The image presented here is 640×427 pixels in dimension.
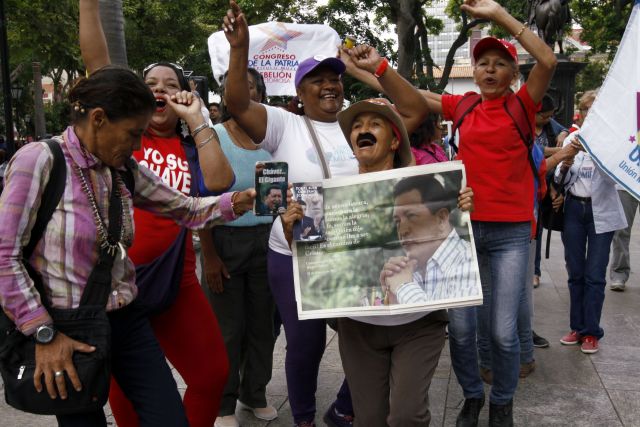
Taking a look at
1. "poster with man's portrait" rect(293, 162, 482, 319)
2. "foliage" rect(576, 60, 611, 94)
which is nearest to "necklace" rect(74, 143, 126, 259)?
"poster with man's portrait" rect(293, 162, 482, 319)

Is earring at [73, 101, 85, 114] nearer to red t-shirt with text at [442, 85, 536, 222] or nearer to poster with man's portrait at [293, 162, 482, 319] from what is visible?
poster with man's portrait at [293, 162, 482, 319]

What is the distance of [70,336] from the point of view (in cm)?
232

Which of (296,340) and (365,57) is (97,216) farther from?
(365,57)

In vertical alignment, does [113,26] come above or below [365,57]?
above

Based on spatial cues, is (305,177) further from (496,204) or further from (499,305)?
(499,305)

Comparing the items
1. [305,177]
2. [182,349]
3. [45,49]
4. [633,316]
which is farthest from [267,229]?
[45,49]

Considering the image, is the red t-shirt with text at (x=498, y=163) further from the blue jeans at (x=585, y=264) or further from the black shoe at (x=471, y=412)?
the blue jeans at (x=585, y=264)

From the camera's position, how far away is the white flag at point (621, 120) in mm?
4199

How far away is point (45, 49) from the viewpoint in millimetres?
14586

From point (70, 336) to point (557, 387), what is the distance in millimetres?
3458

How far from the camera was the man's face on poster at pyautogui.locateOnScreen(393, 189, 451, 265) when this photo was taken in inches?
114

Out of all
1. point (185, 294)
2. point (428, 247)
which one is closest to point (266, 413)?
point (185, 294)

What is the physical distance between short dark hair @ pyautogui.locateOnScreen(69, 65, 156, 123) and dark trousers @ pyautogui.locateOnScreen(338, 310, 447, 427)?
137 cm

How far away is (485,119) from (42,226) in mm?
2348
